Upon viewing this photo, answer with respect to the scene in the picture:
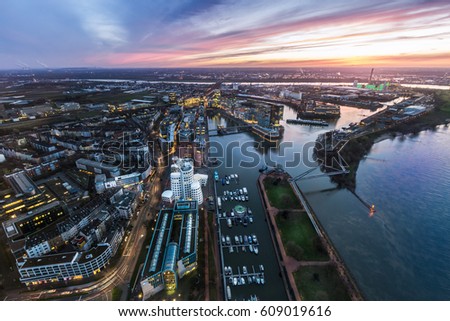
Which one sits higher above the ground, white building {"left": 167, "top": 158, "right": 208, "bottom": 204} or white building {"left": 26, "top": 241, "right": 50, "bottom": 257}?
white building {"left": 167, "top": 158, "right": 208, "bottom": 204}

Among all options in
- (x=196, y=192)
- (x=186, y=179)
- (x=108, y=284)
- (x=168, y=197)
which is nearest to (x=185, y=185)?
(x=186, y=179)

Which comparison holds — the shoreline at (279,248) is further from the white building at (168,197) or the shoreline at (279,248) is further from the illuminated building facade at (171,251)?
the white building at (168,197)

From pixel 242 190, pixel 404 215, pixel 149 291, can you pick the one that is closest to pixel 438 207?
pixel 404 215

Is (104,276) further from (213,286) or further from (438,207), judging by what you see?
(438,207)

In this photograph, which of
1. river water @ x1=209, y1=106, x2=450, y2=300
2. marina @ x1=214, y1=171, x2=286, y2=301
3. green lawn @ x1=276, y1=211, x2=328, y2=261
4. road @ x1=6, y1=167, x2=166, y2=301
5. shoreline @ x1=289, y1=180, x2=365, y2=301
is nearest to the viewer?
road @ x1=6, y1=167, x2=166, y2=301

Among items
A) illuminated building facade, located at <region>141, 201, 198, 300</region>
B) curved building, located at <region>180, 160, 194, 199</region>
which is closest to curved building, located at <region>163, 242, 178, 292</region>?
illuminated building facade, located at <region>141, 201, 198, 300</region>

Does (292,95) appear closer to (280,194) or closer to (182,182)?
(280,194)

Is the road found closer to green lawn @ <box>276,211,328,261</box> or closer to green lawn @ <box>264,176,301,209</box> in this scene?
green lawn @ <box>276,211,328,261</box>
